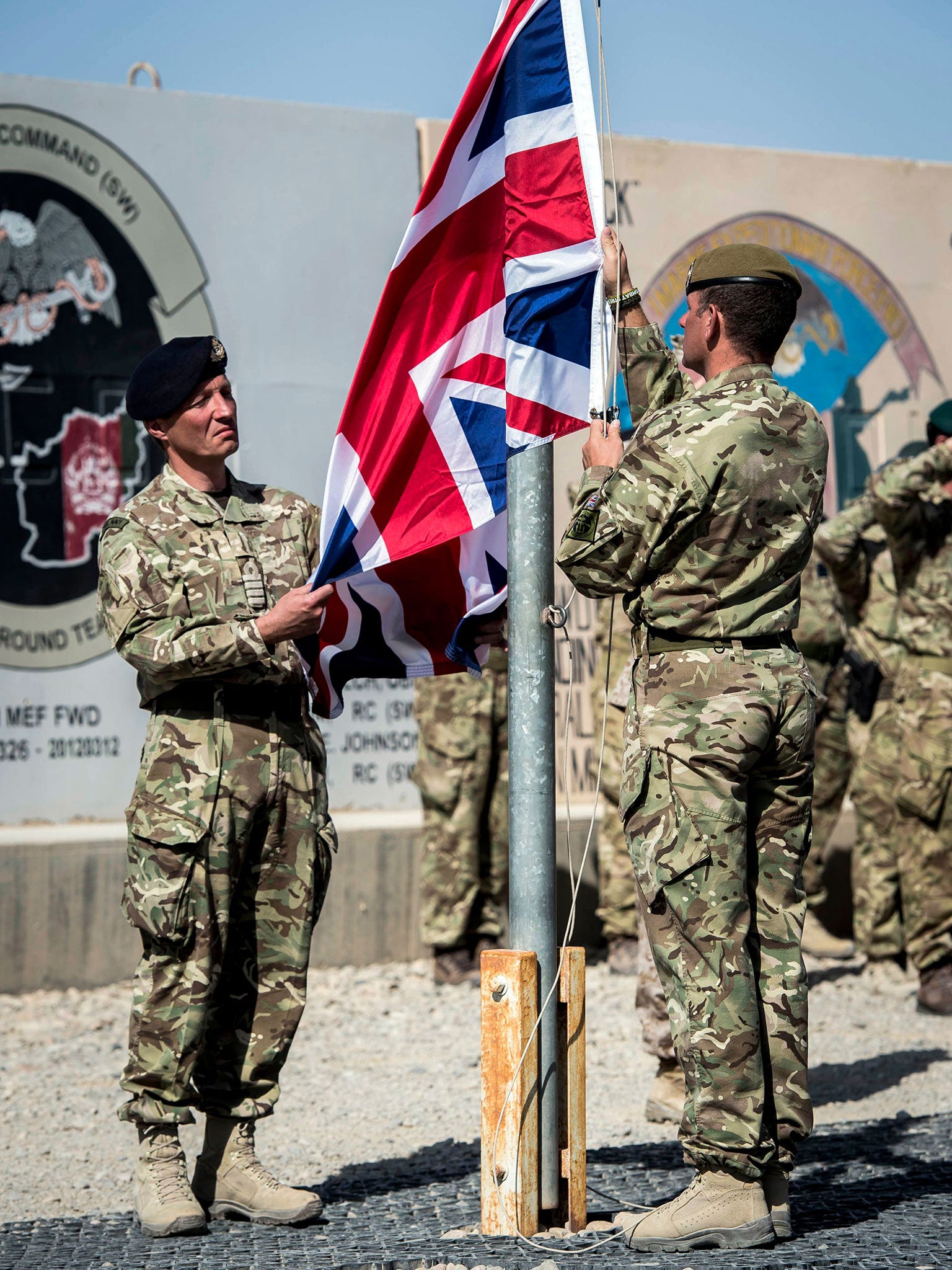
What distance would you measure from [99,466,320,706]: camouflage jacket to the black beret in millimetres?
190

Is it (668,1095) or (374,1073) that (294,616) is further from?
(374,1073)

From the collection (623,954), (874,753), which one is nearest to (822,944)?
(874,753)

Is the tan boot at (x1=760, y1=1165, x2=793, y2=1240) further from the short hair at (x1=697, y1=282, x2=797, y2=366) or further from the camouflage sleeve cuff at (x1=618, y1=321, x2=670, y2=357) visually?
the camouflage sleeve cuff at (x1=618, y1=321, x2=670, y2=357)

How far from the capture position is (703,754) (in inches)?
131

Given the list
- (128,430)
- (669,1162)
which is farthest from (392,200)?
(669,1162)

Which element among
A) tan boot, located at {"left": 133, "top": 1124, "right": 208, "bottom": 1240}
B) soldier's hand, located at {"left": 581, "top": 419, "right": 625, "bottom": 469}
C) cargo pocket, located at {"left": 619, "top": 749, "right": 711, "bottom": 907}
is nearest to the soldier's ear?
soldier's hand, located at {"left": 581, "top": 419, "right": 625, "bottom": 469}

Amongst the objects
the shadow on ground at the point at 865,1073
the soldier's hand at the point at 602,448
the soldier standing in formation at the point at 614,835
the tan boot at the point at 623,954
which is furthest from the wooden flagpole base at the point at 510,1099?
the tan boot at the point at 623,954

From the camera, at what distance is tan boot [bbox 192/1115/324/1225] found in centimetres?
387

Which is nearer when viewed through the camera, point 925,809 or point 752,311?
point 752,311

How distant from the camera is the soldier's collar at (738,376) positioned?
11.3 ft

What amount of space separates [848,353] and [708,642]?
698cm

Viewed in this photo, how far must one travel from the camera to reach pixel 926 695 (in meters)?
6.80

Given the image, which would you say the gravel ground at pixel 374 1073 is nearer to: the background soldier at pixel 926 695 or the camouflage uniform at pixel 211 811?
the background soldier at pixel 926 695

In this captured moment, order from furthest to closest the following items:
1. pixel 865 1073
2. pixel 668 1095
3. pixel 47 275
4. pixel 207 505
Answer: pixel 47 275 → pixel 865 1073 → pixel 668 1095 → pixel 207 505
